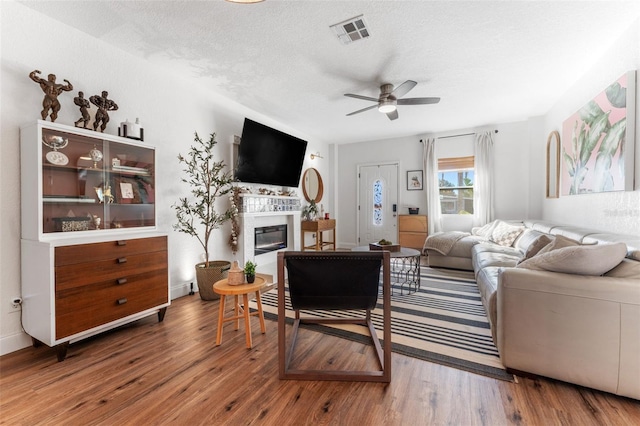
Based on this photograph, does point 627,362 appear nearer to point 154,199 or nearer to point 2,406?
point 2,406

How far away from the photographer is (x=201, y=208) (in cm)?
319

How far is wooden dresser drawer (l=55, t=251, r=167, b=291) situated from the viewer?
1.88 metres

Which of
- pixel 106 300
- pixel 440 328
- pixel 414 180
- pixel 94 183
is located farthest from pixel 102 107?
pixel 414 180

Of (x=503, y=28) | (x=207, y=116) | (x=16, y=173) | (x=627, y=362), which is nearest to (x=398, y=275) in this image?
(x=627, y=362)

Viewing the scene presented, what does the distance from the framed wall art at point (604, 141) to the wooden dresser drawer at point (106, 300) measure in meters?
4.14

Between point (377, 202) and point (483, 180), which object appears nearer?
point (483, 180)

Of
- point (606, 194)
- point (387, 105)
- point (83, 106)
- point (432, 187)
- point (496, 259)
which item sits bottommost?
point (496, 259)

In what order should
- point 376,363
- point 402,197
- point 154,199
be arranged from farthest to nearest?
point 402,197, point 154,199, point 376,363

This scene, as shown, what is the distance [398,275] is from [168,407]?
3261 millimetres

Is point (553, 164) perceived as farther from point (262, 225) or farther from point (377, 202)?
point (262, 225)

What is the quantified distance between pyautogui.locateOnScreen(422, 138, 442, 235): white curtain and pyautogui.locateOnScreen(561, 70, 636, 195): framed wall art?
7.45ft

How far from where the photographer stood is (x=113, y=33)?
7.89ft

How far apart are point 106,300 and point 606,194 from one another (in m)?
4.54

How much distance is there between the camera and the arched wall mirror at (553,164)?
395 centimetres
